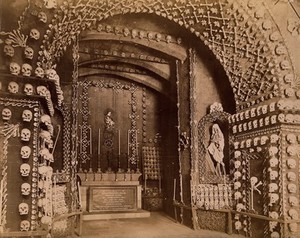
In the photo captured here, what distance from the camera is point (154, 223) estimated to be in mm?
7859

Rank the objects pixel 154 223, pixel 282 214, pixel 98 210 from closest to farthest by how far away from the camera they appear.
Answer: pixel 282 214, pixel 154 223, pixel 98 210

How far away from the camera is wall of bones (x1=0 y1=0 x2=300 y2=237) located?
4.93m

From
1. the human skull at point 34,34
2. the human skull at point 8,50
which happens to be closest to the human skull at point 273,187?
the human skull at point 34,34

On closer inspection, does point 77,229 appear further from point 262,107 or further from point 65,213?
point 262,107

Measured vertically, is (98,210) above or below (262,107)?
below

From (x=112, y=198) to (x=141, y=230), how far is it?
→ 2.18 m

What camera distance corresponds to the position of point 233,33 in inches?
267

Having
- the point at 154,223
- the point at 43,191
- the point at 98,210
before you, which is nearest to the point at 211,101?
the point at 154,223

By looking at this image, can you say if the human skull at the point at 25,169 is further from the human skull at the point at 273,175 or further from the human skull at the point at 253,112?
the human skull at the point at 253,112

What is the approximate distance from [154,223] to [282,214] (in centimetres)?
306

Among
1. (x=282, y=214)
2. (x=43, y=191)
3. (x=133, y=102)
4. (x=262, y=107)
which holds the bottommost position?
(x=282, y=214)

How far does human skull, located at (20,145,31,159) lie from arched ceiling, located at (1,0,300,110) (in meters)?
1.38

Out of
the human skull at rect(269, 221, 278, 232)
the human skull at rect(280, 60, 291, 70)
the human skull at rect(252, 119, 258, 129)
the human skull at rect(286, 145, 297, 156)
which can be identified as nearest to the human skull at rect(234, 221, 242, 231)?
the human skull at rect(269, 221, 278, 232)

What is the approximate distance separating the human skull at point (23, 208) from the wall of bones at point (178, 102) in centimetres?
1
